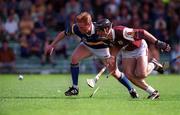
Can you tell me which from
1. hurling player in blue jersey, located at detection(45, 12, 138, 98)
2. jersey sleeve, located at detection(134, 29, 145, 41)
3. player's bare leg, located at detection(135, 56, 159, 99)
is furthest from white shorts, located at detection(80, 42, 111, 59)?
jersey sleeve, located at detection(134, 29, 145, 41)

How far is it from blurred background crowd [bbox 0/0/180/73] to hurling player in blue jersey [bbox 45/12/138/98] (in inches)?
488

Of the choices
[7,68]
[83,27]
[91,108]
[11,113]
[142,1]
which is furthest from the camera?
[142,1]

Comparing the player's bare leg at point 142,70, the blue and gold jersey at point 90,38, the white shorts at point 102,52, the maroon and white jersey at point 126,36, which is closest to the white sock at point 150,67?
the player's bare leg at point 142,70

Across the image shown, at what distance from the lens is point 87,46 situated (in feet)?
47.1

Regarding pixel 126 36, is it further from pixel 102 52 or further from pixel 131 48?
pixel 102 52

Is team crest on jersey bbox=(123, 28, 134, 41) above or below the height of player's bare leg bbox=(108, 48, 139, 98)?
above

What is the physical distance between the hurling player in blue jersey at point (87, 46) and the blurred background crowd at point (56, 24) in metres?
12.4

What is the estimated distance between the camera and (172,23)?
2836 centimetres

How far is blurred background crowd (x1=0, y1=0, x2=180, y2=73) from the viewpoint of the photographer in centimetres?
2725

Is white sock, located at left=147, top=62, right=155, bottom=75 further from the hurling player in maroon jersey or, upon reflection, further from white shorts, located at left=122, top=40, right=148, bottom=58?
white shorts, located at left=122, top=40, right=148, bottom=58

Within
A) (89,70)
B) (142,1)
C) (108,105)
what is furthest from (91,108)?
(142,1)

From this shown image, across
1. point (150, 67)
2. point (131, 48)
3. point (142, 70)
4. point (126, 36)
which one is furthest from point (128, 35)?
point (150, 67)

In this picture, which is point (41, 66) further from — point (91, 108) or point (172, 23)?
Answer: point (91, 108)

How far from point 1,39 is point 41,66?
2.07 meters
